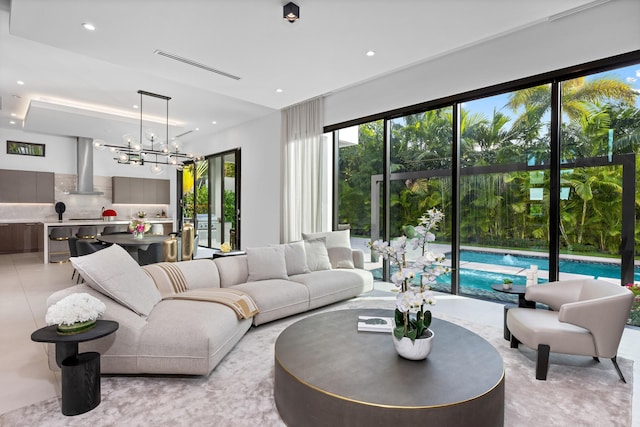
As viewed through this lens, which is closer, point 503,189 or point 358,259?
point 503,189

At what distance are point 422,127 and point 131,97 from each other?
512 centimetres

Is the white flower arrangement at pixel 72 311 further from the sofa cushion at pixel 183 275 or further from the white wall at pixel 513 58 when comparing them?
the white wall at pixel 513 58

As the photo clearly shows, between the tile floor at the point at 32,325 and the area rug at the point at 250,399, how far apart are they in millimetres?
150

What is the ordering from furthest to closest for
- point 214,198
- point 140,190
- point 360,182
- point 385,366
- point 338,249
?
point 140,190, point 214,198, point 360,182, point 338,249, point 385,366

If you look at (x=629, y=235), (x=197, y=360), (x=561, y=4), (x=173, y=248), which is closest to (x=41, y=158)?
(x=173, y=248)

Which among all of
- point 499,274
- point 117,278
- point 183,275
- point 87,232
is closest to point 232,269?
point 183,275

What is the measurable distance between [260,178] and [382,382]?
6233 mm

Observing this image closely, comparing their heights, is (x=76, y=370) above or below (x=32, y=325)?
above

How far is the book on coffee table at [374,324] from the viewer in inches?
103

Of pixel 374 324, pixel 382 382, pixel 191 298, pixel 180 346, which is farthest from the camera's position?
pixel 191 298

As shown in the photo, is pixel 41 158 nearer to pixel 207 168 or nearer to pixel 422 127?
pixel 207 168

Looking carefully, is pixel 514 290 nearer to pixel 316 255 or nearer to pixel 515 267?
pixel 515 267

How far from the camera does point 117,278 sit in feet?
8.90

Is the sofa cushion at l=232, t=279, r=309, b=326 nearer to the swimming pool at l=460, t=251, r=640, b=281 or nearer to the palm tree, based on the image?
the swimming pool at l=460, t=251, r=640, b=281
